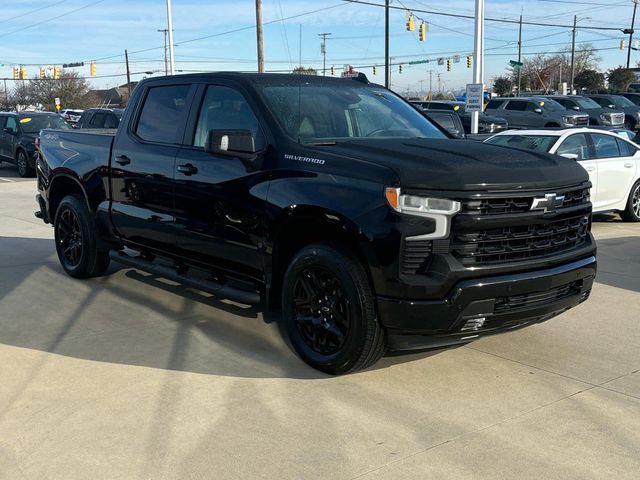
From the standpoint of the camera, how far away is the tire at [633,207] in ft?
36.4

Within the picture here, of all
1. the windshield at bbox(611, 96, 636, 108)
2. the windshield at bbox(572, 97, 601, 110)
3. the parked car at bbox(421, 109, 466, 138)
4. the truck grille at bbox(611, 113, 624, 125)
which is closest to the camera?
the parked car at bbox(421, 109, 466, 138)

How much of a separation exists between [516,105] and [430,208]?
25.0m

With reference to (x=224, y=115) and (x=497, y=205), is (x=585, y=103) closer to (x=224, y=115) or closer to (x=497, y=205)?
(x=224, y=115)

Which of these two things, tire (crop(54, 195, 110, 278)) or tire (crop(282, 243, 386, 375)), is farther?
tire (crop(54, 195, 110, 278))

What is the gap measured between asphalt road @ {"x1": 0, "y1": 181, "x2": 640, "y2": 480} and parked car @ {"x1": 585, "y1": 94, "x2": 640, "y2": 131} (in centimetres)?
2833

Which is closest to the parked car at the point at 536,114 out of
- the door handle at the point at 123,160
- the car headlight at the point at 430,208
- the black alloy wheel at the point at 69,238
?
the black alloy wheel at the point at 69,238

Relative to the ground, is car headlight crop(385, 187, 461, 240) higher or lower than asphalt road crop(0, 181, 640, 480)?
higher

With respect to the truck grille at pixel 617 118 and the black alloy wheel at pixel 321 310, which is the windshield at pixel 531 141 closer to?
the black alloy wheel at pixel 321 310

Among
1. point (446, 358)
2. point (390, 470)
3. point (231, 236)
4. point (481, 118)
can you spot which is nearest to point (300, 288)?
point (231, 236)

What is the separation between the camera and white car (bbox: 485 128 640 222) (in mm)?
10516

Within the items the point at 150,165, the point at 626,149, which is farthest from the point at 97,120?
the point at 150,165

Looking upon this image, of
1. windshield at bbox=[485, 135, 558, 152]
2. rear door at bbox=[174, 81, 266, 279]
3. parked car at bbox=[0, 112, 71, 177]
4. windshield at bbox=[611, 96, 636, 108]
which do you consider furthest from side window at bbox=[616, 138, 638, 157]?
windshield at bbox=[611, 96, 636, 108]

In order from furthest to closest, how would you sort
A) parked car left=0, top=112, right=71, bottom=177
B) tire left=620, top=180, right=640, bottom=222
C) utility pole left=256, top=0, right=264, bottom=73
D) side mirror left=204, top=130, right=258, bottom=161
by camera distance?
utility pole left=256, top=0, right=264, bottom=73
parked car left=0, top=112, right=71, bottom=177
tire left=620, top=180, right=640, bottom=222
side mirror left=204, top=130, right=258, bottom=161

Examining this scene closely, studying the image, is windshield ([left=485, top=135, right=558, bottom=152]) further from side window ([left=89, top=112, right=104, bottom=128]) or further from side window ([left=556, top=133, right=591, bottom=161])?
side window ([left=89, top=112, right=104, bottom=128])
